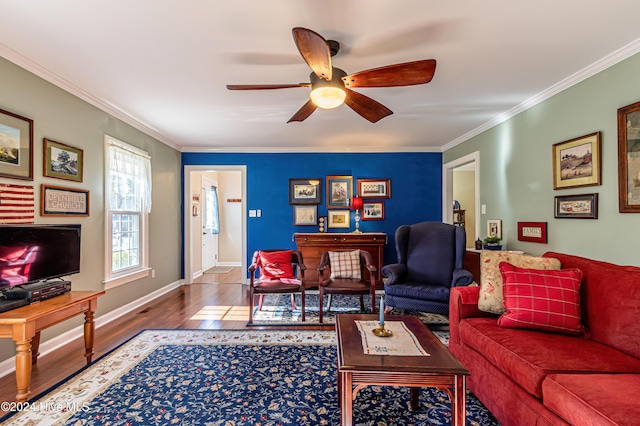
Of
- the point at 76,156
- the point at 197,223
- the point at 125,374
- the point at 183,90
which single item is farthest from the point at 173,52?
the point at 197,223

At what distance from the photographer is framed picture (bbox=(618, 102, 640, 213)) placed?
223 cm

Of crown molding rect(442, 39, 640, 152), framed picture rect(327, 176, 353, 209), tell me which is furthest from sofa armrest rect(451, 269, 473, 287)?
framed picture rect(327, 176, 353, 209)

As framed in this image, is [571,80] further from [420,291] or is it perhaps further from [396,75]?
[420,291]

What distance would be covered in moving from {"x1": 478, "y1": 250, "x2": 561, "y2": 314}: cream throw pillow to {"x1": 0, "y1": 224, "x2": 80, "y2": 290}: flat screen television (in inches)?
128

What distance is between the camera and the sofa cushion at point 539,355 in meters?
1.46

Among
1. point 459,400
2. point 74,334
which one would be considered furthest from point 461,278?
point 74,334

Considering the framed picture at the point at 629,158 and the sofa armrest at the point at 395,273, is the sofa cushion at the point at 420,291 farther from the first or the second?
the framed picture at the point at 629,158

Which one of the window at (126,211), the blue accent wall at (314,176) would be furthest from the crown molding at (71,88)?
the blue accent wall at (314,176)

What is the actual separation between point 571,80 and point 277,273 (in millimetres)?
3513

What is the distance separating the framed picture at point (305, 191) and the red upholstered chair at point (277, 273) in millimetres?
1712

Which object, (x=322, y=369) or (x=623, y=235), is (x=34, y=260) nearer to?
(x=322, y=369)

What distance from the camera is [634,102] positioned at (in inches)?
88.7

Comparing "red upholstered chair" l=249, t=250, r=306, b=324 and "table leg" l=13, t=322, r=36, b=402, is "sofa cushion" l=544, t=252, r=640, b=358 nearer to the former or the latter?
"red upholstered chair" l=249, t=250, r=306, b=324

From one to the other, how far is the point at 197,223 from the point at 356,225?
10.3ft
